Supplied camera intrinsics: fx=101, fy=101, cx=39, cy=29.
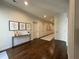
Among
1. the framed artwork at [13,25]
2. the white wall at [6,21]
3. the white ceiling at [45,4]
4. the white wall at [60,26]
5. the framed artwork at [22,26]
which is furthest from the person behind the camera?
the white wall at [60,26]

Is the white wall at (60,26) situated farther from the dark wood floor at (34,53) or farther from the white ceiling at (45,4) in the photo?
the dark wood floor at (34,53)

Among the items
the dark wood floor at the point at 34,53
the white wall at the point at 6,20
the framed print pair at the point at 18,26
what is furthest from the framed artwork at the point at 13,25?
the dark wood floor at the point at 34,53

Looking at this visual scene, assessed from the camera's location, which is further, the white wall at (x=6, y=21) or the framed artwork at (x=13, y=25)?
the framed artwork at (x=13, y=25)

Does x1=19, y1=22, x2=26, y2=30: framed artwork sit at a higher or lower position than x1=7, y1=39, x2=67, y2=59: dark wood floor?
higher

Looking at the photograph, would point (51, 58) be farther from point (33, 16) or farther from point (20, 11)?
point (33, 16)

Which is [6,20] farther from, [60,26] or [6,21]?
[60,26]

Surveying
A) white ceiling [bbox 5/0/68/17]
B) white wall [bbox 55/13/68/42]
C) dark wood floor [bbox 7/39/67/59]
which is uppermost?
white ceiling [bbox 5/0/68/17]

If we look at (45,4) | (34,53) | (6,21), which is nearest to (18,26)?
(6,21)

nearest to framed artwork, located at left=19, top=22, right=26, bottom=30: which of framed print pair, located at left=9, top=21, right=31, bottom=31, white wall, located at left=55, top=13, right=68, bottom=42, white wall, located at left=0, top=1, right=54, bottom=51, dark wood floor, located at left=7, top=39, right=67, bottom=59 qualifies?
framed print pair, located at left=9, top=21, right=31, bottom=31

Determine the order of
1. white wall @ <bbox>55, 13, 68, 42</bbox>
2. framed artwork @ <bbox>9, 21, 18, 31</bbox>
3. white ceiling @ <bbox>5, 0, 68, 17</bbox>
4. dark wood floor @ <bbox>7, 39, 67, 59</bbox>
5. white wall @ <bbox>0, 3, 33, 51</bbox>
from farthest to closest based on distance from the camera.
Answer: white wall @ <bbox>55, 13, 68, 42</bbox> → framed artwork @ <bbox>9, 21, 18, 31</bbox> → white wall @ <bbox>0, 3, 33, 51</bbox> → white ceiling @ <bbox>5, 0, 68, 17</bbox> → dark wood floor @ <bbox>7, 39, 67, 59</bbox>

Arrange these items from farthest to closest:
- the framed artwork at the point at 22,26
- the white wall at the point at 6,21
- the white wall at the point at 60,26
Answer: the white wall at the point at 60,26
the framed artwork at the point at 22,26
the white wall at the point at 6,21

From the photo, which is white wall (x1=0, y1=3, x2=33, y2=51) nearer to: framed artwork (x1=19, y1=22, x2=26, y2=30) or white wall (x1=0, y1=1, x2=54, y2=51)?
white wall (x1=0, y1=1, x2=54, y2=51)

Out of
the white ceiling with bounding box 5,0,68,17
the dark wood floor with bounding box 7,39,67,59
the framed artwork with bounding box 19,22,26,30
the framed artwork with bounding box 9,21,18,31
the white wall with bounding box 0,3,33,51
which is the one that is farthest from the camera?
the framed artwork with bounding box 19,22,26,30

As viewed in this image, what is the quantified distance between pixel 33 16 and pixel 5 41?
179 inches
